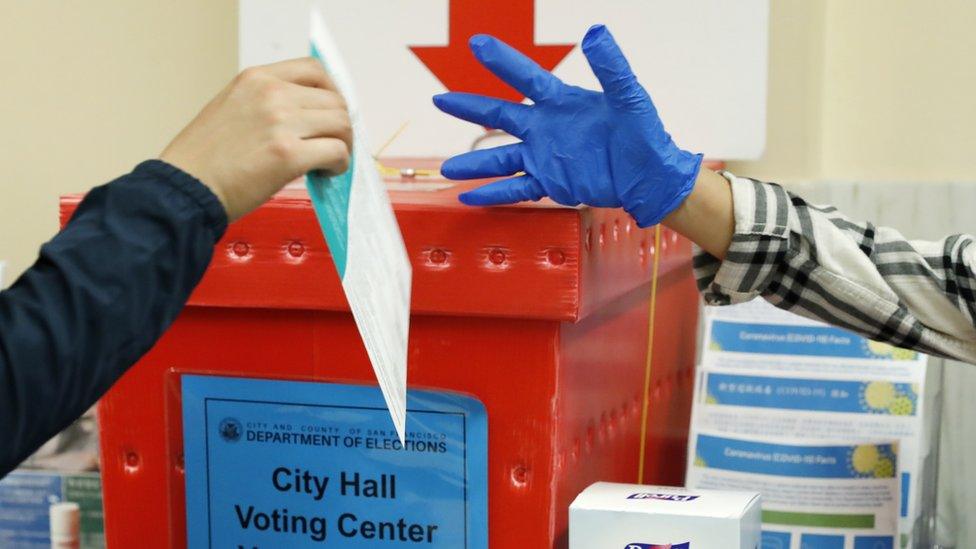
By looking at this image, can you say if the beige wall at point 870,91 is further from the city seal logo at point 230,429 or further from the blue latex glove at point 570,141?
the city seal logo at point 230,429

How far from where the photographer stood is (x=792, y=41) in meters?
1.04

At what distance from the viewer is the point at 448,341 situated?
0.64m

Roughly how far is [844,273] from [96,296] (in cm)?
49

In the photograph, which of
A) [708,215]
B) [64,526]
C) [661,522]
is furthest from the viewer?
[64,526]

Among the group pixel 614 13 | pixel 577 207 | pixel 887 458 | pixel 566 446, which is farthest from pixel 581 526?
pixel 614 13

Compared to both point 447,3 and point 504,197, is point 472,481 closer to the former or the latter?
point 504,197

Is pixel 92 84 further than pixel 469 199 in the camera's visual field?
Yes

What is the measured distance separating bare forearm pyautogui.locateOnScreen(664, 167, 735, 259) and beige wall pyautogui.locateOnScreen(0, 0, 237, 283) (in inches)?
25.4

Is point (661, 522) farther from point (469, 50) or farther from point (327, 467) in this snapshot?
point (469, 50)

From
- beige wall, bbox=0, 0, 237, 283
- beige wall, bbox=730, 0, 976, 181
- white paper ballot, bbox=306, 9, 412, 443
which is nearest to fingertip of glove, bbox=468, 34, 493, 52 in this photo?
white paper ballot, bbox=306, 9, 412, 443

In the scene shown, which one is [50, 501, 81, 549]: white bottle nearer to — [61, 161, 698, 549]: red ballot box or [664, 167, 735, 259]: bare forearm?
[61, 161, 698, 549]: red ballot box

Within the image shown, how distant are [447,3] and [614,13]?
0.52 feet

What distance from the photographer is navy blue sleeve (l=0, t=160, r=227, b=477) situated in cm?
43

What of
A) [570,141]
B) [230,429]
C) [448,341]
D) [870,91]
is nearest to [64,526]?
[230,429]
